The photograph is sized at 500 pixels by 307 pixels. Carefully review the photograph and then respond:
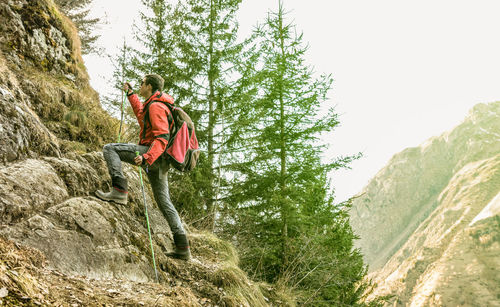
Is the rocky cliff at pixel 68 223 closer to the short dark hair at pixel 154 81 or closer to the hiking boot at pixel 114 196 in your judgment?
the hiking boot at pixel 114 196

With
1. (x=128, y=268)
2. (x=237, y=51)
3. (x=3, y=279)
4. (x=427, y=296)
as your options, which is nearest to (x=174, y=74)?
(x=237, y=51)

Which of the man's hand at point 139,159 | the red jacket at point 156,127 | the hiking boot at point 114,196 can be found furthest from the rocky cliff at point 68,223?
the red jacket at point 156,127

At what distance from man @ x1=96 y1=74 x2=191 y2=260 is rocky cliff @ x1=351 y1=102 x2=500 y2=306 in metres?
58.8

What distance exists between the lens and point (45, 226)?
3.46 meters

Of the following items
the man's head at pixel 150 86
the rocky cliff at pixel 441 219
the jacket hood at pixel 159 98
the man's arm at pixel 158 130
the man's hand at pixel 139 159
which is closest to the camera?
the man's hand at pixel 139 159

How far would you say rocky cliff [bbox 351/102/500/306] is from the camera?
84.4 meters

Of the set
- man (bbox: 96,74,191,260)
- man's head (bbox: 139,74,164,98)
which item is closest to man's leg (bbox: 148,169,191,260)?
man (bbox: 96,74,191,260)

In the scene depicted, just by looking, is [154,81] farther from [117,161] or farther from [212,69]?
[212,69]

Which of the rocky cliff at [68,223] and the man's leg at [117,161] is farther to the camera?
the man's leg at [117,161]

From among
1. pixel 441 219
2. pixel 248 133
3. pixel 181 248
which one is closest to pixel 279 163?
pixel 248 133

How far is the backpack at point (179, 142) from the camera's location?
171 inches

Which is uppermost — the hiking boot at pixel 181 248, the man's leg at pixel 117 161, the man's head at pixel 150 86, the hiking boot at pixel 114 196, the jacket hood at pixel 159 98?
the man's head at pixel 150 86

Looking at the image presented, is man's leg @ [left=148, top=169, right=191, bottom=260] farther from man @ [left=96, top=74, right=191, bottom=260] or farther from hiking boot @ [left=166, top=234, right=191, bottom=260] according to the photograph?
hiking boot @ [left=166, top=234, right=191, bottom=260]

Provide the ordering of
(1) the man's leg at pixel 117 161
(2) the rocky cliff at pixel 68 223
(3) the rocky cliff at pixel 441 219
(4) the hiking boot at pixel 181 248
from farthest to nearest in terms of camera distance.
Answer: (3) the rocky cliff at pixel 441 219 < (4) the hiking boot at pixel 181 248 < (1) the man's leg at pixel 117 161 < (2) the rocky cliff at pixel 68 223
